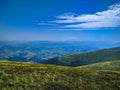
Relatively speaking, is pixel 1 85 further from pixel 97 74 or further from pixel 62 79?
pixel 97 74

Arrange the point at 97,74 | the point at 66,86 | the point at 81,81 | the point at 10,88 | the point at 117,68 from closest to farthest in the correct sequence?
the point at 10,88 < the point at 66,86 < the point at 81,81 < the point at 97,74 < the point at 117,68

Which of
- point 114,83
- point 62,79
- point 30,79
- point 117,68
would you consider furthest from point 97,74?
point 117,68

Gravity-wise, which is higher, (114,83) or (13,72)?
(13,72)

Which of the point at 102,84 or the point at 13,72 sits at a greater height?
the point at 13,72

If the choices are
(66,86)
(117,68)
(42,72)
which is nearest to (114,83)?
(66,86)

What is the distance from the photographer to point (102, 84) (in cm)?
7088

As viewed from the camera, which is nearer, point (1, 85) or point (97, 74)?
point (1, 85)

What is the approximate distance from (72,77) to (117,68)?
323 ft

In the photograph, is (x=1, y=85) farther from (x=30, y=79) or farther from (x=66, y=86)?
(x=66, y=86)

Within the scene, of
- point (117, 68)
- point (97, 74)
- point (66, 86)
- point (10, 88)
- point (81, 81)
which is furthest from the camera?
Answer: point (117, 68)

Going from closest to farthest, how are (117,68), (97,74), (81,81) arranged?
(81,81) < (97,74) < (117,68)

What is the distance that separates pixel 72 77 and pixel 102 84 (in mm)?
9491

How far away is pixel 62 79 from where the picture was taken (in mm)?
72188

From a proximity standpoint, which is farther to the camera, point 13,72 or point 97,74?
point 97,74
